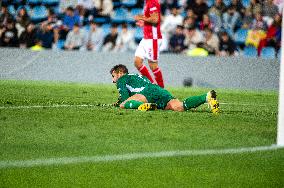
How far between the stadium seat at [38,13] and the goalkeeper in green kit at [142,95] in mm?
17169

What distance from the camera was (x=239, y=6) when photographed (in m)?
22.4

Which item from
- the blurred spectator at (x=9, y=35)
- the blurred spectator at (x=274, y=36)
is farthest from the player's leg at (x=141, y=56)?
the blurred spectator at (x=9, y=35)

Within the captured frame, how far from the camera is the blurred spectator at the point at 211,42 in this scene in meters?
21.6

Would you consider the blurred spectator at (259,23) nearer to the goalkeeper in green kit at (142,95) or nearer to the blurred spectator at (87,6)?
the blurred spectator at (87,6)

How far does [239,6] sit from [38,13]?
9.05 metres

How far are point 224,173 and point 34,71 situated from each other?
55.0 ft

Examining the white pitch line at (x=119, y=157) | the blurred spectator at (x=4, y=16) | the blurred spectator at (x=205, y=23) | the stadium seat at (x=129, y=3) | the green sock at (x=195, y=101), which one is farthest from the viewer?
the stadium seat at (x=129, y=3)

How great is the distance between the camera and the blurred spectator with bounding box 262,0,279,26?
848 inches

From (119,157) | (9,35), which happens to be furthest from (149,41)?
(9,35)

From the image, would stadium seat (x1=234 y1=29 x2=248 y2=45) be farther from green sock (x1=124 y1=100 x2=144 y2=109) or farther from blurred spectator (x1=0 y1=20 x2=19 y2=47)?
green sock (x1=124 y1=100 x2=144 y2=109)

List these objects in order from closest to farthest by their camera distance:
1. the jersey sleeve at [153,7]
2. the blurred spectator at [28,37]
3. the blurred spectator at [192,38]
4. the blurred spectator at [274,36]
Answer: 1. the jersey sleeve at [153,7]
2. the blurred spectator at [274,36]
3. the blurred spectator at [192,38]
4. the blurred spectator at [28,37]

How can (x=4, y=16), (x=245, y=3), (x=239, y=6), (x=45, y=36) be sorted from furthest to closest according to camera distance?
(x=4, y=16) → (x=45, y=36) → (x=245, y=3) → (x=239, y=6)

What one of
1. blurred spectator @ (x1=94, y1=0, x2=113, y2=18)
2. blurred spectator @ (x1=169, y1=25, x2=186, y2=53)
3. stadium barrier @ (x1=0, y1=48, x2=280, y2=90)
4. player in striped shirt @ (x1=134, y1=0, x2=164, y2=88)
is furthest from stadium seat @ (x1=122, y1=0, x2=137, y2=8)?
player in striped shirt @ (x1=134, y1=0, x2=164, y2=88)

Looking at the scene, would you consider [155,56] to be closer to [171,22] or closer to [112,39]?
[171,22]
